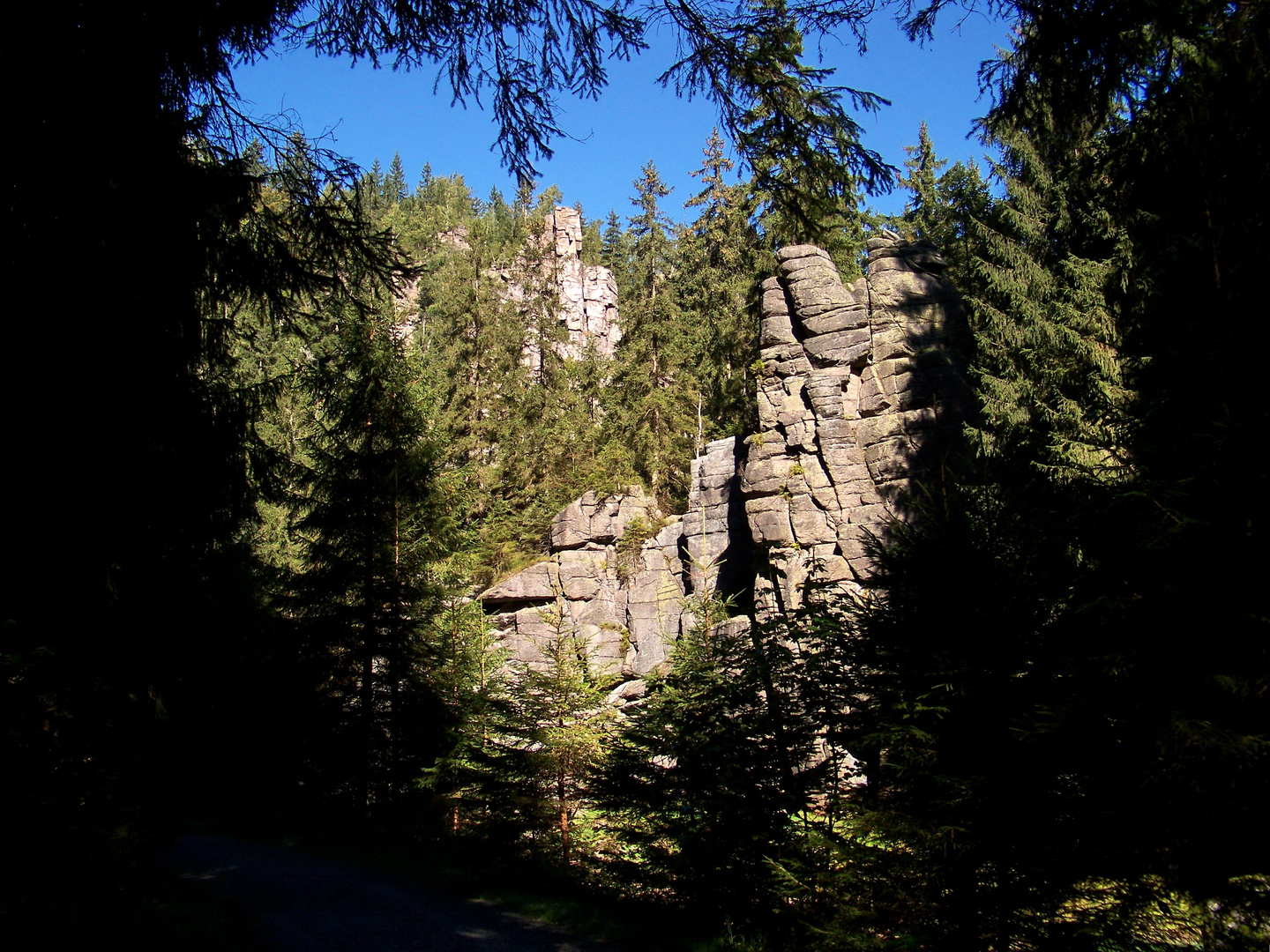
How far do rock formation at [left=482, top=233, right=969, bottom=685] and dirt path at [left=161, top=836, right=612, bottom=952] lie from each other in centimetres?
1079

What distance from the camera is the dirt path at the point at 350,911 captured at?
698 cm

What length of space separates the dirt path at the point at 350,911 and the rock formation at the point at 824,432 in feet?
35.4

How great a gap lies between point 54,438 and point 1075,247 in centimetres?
2006

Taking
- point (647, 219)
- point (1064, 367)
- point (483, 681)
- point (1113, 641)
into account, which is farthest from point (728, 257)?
point (1113, 641)

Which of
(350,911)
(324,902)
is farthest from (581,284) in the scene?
(350,911)

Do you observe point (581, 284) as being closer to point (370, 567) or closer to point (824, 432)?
point (824, 432)

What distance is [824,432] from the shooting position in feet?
69.7

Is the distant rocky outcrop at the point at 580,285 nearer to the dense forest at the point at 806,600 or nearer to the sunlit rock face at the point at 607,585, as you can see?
the sunlit rock face at the point at 607,585

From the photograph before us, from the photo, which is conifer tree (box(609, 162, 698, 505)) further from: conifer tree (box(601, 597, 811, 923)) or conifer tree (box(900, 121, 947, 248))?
conifer tree (box(601, 597, 811, 923))

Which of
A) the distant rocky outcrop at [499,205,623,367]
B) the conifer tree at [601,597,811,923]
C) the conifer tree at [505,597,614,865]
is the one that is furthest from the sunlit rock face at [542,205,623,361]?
the conifer tree at [601,597,811,923]

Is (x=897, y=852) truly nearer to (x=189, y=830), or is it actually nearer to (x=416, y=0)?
(x=416, y=0)

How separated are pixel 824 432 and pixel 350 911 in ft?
54.8

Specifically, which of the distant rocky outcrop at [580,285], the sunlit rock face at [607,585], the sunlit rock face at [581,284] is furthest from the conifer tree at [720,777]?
the sunlit rock face at [581,284]

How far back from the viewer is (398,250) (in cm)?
477
